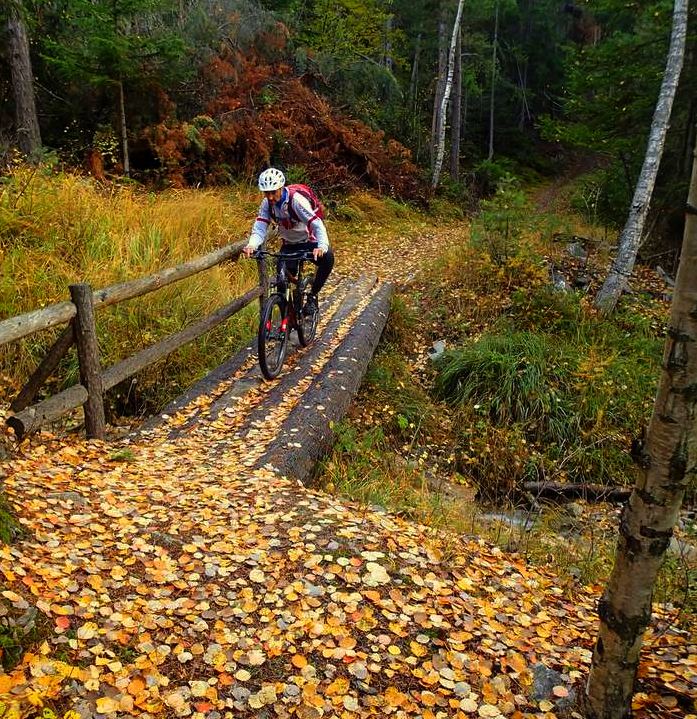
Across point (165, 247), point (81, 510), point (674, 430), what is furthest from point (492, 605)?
point (165, 247)

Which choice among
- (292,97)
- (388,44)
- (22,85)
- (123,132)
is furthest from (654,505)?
(388,44)

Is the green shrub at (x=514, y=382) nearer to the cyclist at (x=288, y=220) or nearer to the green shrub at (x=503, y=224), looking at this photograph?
the green shrub at (x=503, y=224)

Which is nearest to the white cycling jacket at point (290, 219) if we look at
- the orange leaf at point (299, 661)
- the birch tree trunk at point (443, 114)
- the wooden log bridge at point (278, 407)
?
the wooden log bridge at point (278, 407)

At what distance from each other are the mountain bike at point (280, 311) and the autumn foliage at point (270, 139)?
730 cm

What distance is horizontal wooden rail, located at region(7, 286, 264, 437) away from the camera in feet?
14.7

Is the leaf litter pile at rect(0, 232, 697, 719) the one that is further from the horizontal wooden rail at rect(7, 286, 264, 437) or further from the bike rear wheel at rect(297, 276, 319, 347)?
the bike rear wheel at rect(297, 276, 319, 347)

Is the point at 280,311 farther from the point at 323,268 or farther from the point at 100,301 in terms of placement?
the point at 100,301

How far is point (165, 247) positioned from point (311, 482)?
16.1ft

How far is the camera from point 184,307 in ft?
25.3

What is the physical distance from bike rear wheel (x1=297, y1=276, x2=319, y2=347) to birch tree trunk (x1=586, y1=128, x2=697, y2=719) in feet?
18.0

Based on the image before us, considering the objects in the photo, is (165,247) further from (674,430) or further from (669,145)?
(669,145)

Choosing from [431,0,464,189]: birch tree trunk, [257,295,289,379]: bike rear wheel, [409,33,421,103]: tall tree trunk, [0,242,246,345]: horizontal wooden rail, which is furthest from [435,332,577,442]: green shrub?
[409,33,421,103]: tall tree trunk

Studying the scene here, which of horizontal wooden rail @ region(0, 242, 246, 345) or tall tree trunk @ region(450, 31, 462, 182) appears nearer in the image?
horizontal wooden rail @ region(0, 242, 246, 345)

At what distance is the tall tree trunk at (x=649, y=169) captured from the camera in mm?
9789
